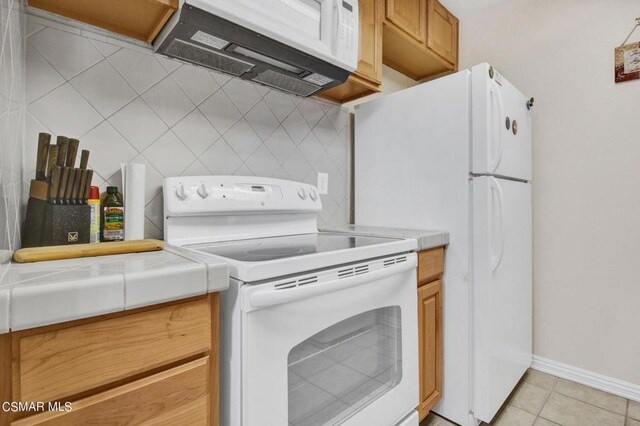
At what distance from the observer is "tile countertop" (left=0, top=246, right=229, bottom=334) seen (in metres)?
0.49

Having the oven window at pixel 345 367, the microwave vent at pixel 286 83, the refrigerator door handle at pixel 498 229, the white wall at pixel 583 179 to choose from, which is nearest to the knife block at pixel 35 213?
the oven window at pixel 345 367

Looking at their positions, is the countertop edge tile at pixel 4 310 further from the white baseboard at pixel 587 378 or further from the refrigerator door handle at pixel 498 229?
the white baseboard at pixel 587 378

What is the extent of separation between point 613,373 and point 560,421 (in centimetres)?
55

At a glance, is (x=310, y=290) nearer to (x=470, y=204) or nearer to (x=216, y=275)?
(x=216, y=275)

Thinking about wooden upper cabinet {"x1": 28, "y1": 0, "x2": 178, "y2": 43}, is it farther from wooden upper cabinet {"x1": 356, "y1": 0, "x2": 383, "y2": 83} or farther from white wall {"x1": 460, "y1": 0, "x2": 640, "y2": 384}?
white wall {"x1": 460, "y1": 0, "x2": 640, "y2": 384}

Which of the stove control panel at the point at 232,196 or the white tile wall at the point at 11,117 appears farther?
the stove control panel at the point at 232,196

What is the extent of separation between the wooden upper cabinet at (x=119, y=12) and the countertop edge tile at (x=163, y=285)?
84 centimetres

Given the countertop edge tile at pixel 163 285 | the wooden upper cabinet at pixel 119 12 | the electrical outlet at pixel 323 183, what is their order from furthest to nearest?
the electrical outlet at pixel 323 183 → the wooden upper cabinet at pixel 119 12 → the countertop edge tile at pixel 163 285

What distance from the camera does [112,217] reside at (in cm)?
106

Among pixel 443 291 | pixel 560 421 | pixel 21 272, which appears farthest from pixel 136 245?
pixel 560 421

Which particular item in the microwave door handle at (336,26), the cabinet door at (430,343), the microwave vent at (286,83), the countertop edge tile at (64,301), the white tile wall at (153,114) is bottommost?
the cabinet door at (430,343)

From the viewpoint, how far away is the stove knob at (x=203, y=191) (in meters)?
1.21

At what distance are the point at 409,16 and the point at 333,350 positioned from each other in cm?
188

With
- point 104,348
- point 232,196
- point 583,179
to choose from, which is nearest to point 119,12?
point 232,196
